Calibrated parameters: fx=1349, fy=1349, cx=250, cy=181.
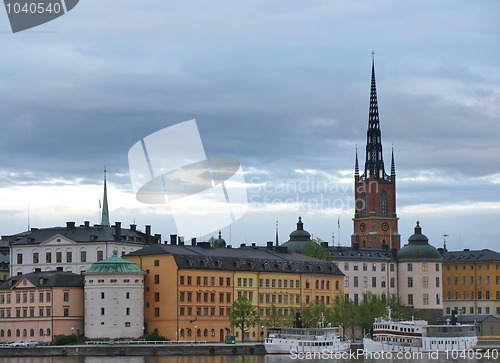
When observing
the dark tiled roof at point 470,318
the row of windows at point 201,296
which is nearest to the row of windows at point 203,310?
the row of windows at point 201,296

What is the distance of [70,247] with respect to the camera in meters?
167

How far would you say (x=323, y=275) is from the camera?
6786 inches

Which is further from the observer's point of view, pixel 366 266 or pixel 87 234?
pixel 366 266

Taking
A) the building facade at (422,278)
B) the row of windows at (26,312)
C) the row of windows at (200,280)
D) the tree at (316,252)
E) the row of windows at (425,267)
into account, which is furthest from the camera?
the row of windows at (425,267)

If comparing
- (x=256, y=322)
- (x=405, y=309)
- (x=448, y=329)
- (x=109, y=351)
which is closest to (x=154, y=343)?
(x=109, y=351)

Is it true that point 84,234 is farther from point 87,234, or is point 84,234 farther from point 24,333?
point 24,333

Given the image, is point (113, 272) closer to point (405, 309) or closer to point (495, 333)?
point (405, 309)

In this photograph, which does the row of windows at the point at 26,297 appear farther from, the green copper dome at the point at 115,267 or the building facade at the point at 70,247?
the building facade at the point at 70,247

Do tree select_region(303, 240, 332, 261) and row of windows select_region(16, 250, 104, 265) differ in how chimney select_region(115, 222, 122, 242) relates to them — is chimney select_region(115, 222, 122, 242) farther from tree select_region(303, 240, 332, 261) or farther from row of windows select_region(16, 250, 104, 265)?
tree select_region(303, 240, 332, 261)

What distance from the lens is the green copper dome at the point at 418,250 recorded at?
194 meters

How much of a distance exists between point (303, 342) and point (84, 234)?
42.2 meters

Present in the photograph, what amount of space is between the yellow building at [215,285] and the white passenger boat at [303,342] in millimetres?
14115

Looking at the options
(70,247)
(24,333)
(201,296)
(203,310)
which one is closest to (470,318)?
(203,310)

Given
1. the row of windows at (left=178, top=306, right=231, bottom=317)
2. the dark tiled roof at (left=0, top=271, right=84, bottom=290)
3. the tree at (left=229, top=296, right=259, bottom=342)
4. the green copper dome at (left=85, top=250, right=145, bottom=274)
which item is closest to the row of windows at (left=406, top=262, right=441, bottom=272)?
the row of windows at (left=178, top=306, right=231, bottom=317)
